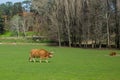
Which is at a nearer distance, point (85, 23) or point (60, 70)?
point (60, 70)

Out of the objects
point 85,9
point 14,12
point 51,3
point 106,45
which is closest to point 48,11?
point 51,3

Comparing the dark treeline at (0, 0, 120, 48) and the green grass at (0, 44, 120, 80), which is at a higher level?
the dark treeline at (0, 0, 120, 48)

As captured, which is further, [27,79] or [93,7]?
[93,7]

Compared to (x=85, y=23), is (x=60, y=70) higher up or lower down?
lower down

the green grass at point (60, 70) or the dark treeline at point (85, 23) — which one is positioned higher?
the dark treeline at point (85, 23)

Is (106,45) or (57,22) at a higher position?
(57,22)

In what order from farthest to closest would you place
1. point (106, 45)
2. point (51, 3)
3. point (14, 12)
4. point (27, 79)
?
point (14, 12)
point (51, 3)
point (106, 45)
point (27, 79)

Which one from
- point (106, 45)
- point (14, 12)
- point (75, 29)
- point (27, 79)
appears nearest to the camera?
point (27, 79)

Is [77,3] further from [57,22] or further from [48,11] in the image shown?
[48,11]

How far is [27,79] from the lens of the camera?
59.3 feet

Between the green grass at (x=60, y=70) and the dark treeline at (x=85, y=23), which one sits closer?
the green grass at (x=60, y=70)

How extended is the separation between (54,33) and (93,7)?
1242 cm

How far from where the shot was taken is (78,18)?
7769cm

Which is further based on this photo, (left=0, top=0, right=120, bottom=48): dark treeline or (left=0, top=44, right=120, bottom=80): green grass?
(left=0, top=0, right=120, bottom=48): dark treeline
